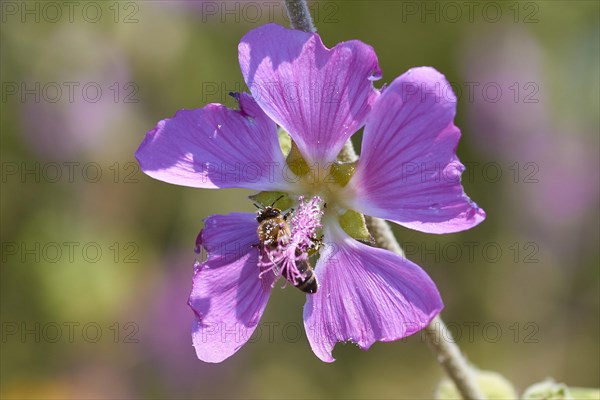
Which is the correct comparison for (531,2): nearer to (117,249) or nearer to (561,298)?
(561,298)

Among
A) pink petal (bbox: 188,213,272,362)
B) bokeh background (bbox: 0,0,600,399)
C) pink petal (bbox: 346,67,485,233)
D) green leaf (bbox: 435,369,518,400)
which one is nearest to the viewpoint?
pink petal (bbox: 346,67,485,233)

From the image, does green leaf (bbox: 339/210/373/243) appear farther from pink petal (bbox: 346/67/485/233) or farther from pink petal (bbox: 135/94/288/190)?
pink petal (bbox: 135/94/288/190)

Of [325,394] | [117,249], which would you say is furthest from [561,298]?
[117,249]

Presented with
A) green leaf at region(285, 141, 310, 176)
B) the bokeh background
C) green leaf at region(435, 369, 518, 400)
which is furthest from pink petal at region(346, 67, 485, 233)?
the bokeh background

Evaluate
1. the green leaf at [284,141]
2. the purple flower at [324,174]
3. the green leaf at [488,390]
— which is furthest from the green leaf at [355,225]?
the green leaf at [488,390]

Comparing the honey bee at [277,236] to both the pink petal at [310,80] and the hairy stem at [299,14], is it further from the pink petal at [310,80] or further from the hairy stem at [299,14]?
the hairy stem at [299,14]

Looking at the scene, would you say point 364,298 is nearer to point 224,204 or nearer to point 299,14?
point 299,14
